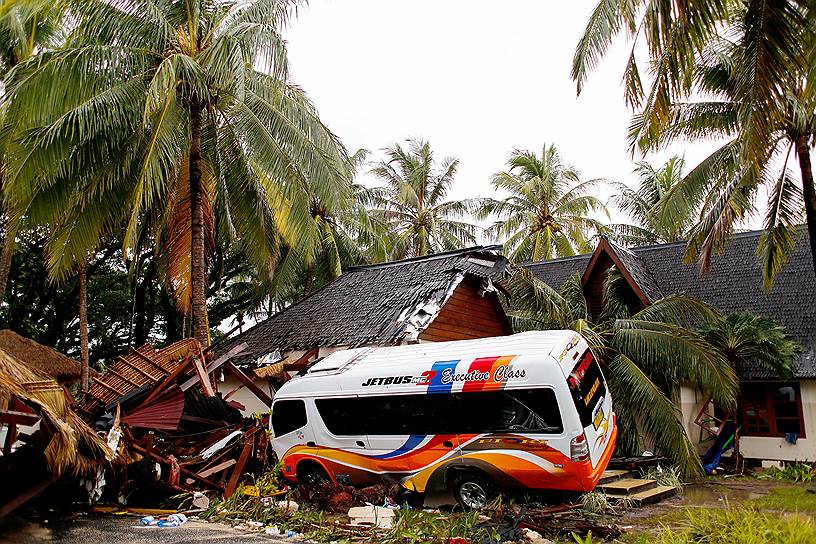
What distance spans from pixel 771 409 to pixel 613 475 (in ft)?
19.6

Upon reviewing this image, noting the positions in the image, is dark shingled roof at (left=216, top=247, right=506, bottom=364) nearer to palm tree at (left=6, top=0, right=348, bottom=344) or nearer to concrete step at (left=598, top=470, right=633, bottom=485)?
palm tree at (left=6, top=0, right=348, bottom=344)

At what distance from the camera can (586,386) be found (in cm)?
1058

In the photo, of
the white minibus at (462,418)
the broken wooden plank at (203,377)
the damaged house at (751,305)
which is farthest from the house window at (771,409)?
the broken wooden plank at (203,377)

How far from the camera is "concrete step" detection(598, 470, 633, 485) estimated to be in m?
12.8

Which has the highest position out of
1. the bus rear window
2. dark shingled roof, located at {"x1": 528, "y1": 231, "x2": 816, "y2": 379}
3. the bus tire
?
dark shingled roof, located at {"x1": 528, "y1": 231, "x2": 816, "y2": 379}

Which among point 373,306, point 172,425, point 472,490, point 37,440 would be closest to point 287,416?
point 172,425

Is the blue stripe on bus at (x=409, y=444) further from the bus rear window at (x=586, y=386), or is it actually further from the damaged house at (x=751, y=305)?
the damaged house at (x=751, y=305)

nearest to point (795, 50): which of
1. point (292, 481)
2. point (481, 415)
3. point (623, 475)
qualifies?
point (481, 415)

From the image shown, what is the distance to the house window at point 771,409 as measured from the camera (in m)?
16.2

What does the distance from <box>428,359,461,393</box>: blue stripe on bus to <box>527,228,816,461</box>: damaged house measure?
8.24 m

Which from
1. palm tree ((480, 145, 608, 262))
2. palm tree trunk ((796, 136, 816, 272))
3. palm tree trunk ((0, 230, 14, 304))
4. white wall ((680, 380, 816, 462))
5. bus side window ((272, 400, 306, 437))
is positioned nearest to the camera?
bus side window ((272, 400, 306, 437))

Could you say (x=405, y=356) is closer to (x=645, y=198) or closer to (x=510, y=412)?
(x=510, y=412)

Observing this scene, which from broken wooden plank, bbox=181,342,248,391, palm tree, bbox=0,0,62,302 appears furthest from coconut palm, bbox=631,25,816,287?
palm tree, bbox=0,0,62,302

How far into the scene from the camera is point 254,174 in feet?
56.5
